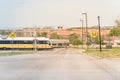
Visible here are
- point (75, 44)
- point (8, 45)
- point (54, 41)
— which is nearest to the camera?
point (8, 45)

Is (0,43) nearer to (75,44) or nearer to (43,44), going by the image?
(43,44)

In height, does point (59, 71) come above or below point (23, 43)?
above

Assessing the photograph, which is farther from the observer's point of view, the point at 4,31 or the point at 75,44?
the point at 75,44

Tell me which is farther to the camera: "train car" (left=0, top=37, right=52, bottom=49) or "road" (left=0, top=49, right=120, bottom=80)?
"train car" (left=0, top=37, right=52, bottom=49)

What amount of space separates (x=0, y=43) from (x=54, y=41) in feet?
247

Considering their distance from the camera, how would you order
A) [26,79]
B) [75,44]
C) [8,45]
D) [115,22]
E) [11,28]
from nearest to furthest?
[26,79]
[115,22]
[8,45]
[11,28]
[75,44]

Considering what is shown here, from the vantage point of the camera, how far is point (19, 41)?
103 metres

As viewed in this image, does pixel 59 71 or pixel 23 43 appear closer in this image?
pixel 59 71

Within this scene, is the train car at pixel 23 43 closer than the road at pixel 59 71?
No

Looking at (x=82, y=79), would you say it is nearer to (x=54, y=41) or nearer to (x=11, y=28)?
(x=11, y=28)

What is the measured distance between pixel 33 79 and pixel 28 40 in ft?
289

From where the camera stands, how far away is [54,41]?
178 meters

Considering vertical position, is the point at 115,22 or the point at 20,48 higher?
the point at 115,22

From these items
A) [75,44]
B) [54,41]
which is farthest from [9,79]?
[75,44]
